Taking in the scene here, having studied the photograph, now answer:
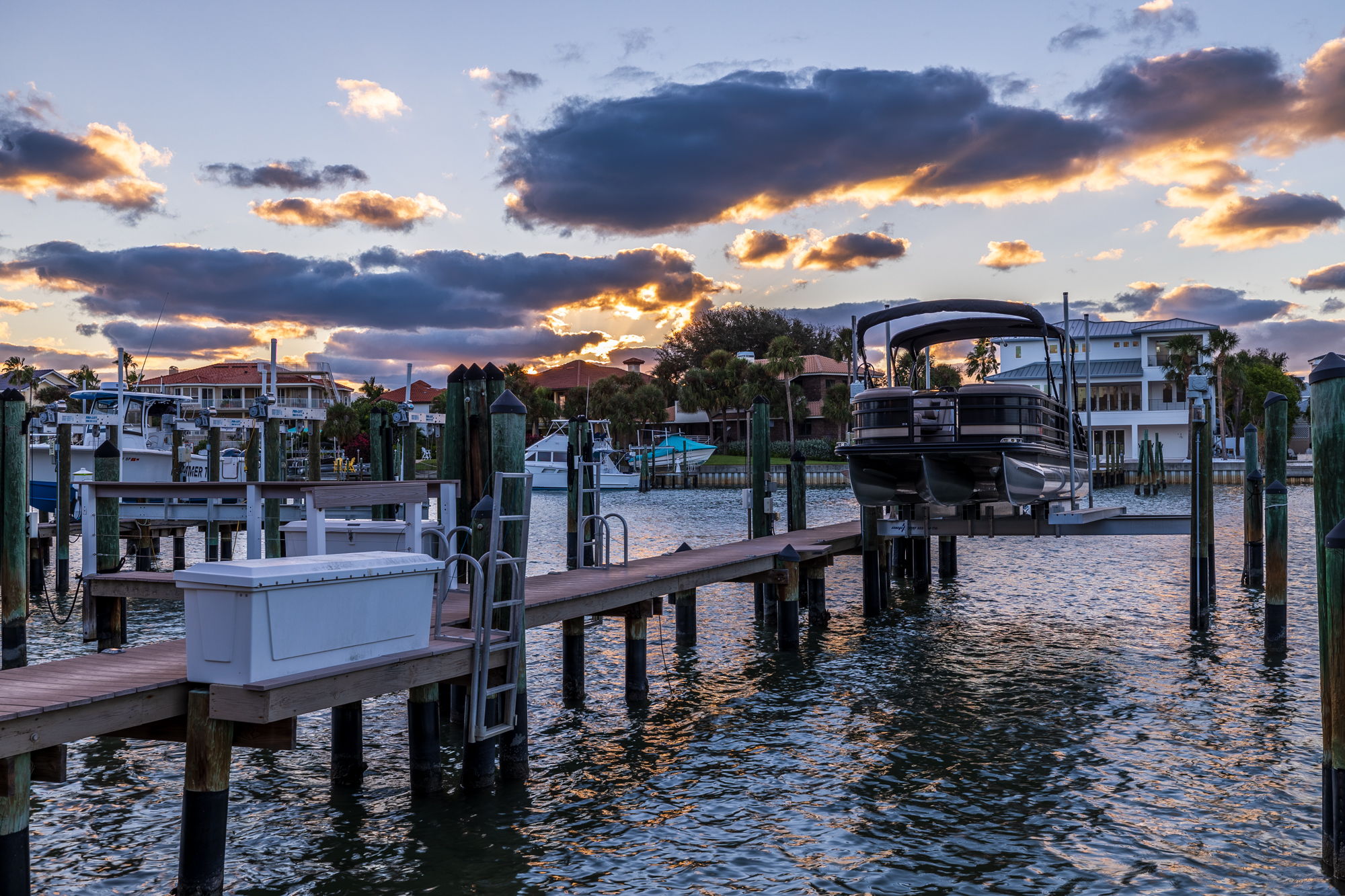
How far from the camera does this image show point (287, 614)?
7.00 metres

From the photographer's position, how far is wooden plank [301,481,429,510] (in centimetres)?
958

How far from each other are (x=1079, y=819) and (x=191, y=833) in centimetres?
700

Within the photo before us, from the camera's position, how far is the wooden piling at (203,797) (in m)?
6.76

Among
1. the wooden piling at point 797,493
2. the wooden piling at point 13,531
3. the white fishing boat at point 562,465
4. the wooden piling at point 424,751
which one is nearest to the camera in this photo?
the wooden piling at point 424,751

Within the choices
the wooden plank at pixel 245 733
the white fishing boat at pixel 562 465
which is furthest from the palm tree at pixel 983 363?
the wooden plank at pixel 245 733

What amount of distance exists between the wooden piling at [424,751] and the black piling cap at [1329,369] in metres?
7.32

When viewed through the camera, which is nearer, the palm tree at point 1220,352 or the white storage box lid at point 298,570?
the white storage box lid at point 298,570

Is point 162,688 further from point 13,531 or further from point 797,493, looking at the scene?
point 797,493

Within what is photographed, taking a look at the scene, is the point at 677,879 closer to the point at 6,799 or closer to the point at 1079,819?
the point at 1079,819

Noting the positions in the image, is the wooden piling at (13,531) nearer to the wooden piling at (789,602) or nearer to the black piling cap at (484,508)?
the black piling cap at (484,508)

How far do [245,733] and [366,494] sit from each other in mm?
3433

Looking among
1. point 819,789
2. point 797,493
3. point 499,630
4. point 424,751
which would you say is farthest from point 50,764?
point 797,493

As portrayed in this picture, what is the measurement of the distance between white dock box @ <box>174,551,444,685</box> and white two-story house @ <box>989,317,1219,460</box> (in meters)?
68.4

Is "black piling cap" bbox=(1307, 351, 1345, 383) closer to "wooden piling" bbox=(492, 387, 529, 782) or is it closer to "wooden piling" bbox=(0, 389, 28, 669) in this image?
"wooden piling" bbox=(492, 387, 529, 782)
